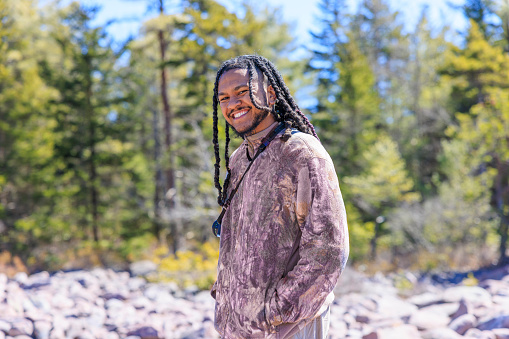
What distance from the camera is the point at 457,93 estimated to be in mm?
18922

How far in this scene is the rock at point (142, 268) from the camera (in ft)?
38.1

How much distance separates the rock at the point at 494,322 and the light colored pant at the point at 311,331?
150 inches

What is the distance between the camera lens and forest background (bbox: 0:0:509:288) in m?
11.6

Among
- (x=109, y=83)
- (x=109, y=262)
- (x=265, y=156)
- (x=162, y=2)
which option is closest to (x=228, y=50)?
(x=162, y=2)

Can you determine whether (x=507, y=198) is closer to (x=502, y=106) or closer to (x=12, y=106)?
(x=502, y=106)

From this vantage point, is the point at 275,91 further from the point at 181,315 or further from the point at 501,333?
the point at 181,315

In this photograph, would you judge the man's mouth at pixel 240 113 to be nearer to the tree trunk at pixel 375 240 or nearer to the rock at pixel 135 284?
the rock at pixel 135 284

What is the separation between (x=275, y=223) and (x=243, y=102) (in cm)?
49

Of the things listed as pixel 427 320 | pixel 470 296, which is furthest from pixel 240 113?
pixel 470 296

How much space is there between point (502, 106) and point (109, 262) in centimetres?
1253

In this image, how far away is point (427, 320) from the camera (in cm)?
502

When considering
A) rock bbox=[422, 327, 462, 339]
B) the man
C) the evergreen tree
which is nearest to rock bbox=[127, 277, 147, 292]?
rock bbox=[422, 327, 462, 339]

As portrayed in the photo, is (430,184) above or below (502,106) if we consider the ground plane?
below

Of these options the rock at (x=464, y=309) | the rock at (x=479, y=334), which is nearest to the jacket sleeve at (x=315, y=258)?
the rock at (x=479, y=334)
